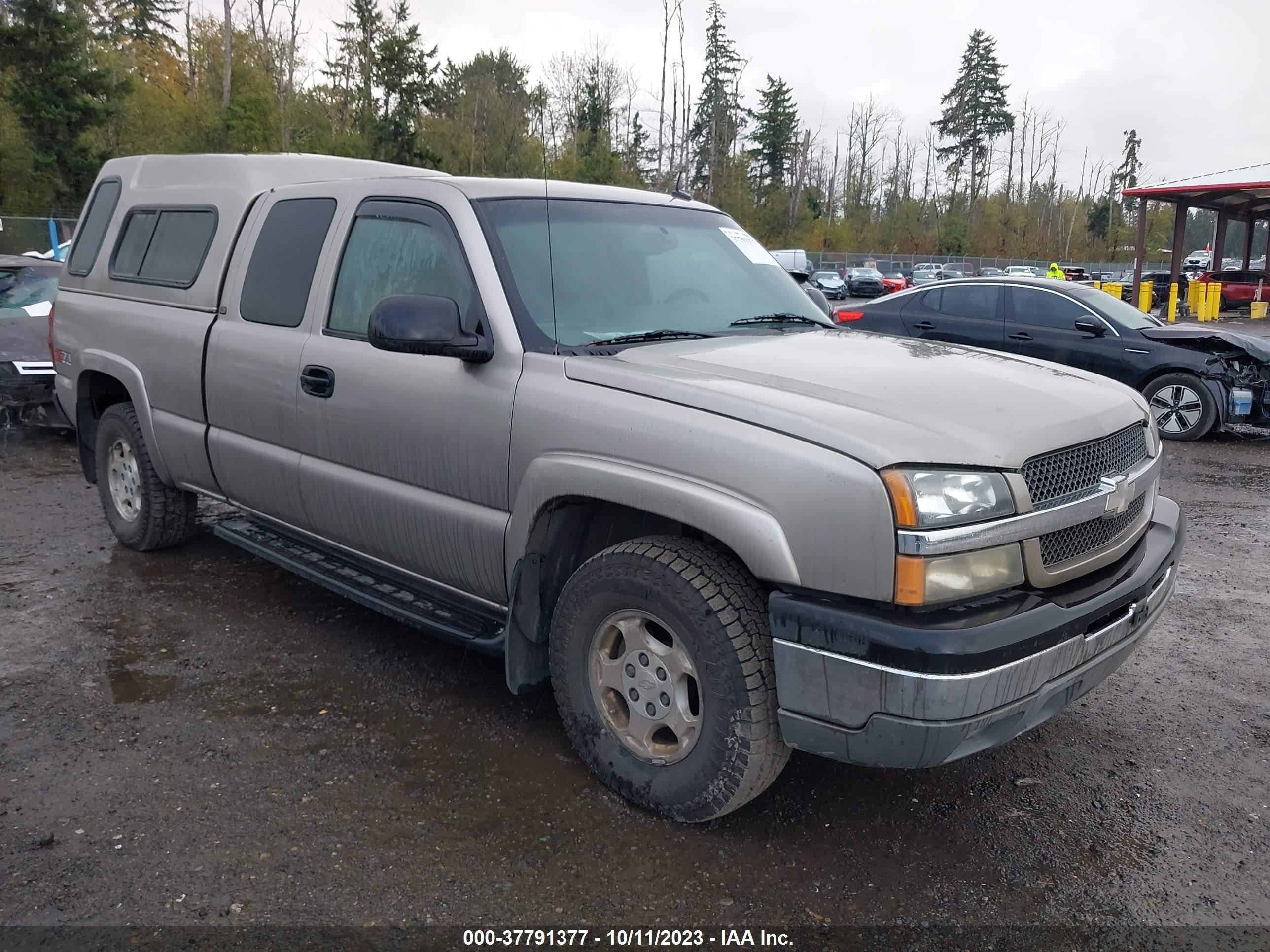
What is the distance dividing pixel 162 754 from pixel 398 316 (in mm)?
1737

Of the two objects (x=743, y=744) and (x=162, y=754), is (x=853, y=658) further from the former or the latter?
(x=162, y=754)

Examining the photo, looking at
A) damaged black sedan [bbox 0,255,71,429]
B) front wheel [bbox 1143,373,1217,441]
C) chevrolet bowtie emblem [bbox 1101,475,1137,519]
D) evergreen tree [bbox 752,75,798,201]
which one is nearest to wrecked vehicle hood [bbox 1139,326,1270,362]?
front wheel [bbox 1143,373,1217,441]

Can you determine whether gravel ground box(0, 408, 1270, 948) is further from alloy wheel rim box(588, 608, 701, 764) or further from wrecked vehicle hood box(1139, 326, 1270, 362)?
wrecked vehicle hood box(1139, 326, 1270, 362)

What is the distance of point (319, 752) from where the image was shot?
3570mm

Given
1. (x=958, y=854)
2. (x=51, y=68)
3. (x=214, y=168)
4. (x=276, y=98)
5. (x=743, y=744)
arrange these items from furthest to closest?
1. (x=276, y=98)
2. (x=51, y=68)
3. (x=214, y=168)
4. (x=958, y=854)
5. (x=743, y=744)

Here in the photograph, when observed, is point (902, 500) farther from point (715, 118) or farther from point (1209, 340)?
point (715, 118)

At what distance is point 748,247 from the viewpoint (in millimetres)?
4469

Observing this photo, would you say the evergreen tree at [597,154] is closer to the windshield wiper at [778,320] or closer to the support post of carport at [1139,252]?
the support post of carport at [1139,252]

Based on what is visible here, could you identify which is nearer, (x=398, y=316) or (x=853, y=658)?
(x=853, y=658)

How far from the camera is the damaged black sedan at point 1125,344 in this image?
32.1 feet

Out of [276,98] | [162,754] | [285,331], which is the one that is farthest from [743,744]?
[276,98]

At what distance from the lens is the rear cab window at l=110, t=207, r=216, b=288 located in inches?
196

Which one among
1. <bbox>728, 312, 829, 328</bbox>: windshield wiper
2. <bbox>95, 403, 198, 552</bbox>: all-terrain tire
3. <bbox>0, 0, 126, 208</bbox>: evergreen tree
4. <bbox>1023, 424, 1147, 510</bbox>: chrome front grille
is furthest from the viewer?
<bbox>0, 0, 126, 208</bbox>: evergreen tree

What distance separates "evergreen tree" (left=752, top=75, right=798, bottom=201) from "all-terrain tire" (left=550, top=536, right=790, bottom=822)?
70.8 metres
